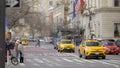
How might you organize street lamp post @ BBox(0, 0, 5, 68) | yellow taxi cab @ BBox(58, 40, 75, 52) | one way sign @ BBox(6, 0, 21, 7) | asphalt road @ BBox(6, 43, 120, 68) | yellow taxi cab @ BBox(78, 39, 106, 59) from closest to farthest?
street lamp post @ BBox(0, 0, 5, 68) → one way sign @ BBox(6, 0, 21, 7) → asphalt road @ BBox(6, 43, 120, 68) → yellow taxi cab @ BBox(78, 39, 106, 59) → yellow taxi cab @ BBox(58, 40, 75, 52)

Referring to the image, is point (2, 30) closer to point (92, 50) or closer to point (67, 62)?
point (67, 62)

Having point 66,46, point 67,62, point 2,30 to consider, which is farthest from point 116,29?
point 2,30

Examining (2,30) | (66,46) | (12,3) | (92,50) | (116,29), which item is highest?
(12,3)

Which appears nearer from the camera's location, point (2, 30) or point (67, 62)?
point (2, 30)

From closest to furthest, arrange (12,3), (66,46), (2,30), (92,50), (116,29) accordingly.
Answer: (2,30) < (12,3) < (92,50) < (66,46) < (116,29)

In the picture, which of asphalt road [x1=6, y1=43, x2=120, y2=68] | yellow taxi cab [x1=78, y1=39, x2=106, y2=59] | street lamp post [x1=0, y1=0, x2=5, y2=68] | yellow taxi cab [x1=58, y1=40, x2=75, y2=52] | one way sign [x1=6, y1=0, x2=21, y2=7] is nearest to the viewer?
street lamp post [x1=0, y1=0, x2=5, y2=68]

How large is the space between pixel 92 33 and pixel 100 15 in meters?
7.78

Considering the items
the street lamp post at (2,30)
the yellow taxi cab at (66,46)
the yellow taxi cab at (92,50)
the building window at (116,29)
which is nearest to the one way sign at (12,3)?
the street lamp post at (2,30)

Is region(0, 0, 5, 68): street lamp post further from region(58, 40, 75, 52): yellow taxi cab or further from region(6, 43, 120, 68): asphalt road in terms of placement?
region(58, 40, 75, 52): yellow taxi cab

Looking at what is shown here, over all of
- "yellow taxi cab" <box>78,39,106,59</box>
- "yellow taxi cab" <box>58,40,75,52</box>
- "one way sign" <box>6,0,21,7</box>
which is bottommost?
"yellow taxi cab" <box>58,40,75,52</box>

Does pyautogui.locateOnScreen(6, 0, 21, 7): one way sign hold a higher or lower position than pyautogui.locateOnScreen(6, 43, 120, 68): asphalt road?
higher

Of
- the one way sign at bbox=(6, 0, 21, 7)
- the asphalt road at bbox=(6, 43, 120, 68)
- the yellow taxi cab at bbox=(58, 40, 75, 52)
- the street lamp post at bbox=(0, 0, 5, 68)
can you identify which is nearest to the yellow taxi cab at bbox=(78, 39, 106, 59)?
the asphalt road at bbox=(6, 43, 120, 68)

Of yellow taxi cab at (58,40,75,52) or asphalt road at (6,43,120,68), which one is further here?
yellow taxi cab at (58,40,75,52)

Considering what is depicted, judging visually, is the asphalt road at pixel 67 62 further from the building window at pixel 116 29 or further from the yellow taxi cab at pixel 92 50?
the building window at pixel 116 29
